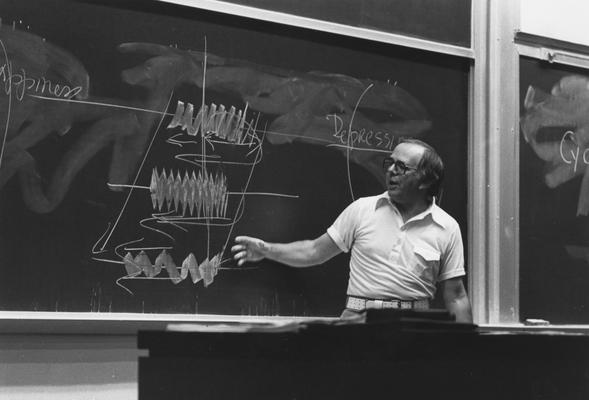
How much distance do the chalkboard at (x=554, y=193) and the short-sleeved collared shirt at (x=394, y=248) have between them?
0.84m

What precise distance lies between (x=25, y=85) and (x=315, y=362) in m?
1.95

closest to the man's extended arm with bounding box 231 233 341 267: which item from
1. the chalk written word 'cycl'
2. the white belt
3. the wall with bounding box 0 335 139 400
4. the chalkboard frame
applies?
the white belt

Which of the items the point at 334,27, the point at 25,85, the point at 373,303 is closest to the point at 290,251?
the point at 373,303

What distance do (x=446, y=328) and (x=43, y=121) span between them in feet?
6.70

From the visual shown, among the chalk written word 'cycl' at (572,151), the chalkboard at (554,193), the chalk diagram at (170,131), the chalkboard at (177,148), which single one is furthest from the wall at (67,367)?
the chalk written word 'cycl' at (572,151)

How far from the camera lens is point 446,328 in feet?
7.41

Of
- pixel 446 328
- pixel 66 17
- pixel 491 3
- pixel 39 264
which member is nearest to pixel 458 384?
pixel 446 328

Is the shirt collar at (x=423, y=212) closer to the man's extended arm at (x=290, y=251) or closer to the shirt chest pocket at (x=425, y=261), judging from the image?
the shirt chest pocket at (x=425, y=261)

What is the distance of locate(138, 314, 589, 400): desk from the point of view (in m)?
2.24

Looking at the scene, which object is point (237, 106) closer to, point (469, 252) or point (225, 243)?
point (225, 243)

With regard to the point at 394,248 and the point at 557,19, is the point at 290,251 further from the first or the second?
the point at 557,19

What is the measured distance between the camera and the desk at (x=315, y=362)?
2244 mm

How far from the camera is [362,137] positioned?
460 cm

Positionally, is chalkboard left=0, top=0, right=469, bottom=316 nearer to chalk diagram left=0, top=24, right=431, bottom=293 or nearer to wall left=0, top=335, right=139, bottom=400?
chalk diagram left=0, top=24, right=431, bottom=293
